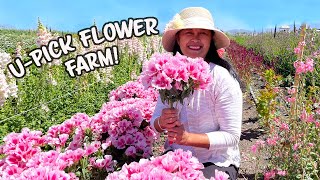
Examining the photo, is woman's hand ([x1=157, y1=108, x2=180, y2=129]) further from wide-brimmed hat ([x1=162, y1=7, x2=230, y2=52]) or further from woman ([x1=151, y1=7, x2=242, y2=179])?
wide-brimmed hat ([x1=162, y1=7, x2=230, y2=52])

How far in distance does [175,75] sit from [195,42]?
0.58 m

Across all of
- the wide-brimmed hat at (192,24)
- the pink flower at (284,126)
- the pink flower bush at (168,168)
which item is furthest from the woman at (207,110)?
the pink flower at (284,126)

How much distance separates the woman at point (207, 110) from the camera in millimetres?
2164

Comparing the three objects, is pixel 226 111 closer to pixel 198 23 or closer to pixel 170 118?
pixel 170 118

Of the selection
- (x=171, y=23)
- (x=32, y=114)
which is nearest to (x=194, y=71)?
(x=171, y=23)

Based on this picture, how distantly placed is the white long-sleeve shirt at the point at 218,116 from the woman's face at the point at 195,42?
11 cm

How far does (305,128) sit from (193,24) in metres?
1.45

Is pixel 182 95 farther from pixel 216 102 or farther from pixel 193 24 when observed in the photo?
pixel 193 24

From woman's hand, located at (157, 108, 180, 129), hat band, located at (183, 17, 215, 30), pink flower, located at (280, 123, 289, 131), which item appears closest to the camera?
woman's hand, located at (157, 108, 180, 129)

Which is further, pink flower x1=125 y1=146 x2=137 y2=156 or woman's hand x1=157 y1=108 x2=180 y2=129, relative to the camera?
pink flower x1=125 y1=146 x2=137 y2=156

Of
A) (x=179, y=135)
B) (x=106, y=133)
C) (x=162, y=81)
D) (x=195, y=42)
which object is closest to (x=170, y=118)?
(x=179, y=135)

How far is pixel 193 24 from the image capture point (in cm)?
232

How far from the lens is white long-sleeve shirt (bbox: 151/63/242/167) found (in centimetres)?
222

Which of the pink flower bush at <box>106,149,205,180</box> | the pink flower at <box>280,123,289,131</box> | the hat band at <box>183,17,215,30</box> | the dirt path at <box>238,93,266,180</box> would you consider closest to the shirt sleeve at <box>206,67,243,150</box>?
the hat band at <box>183,17,215,30</box>
